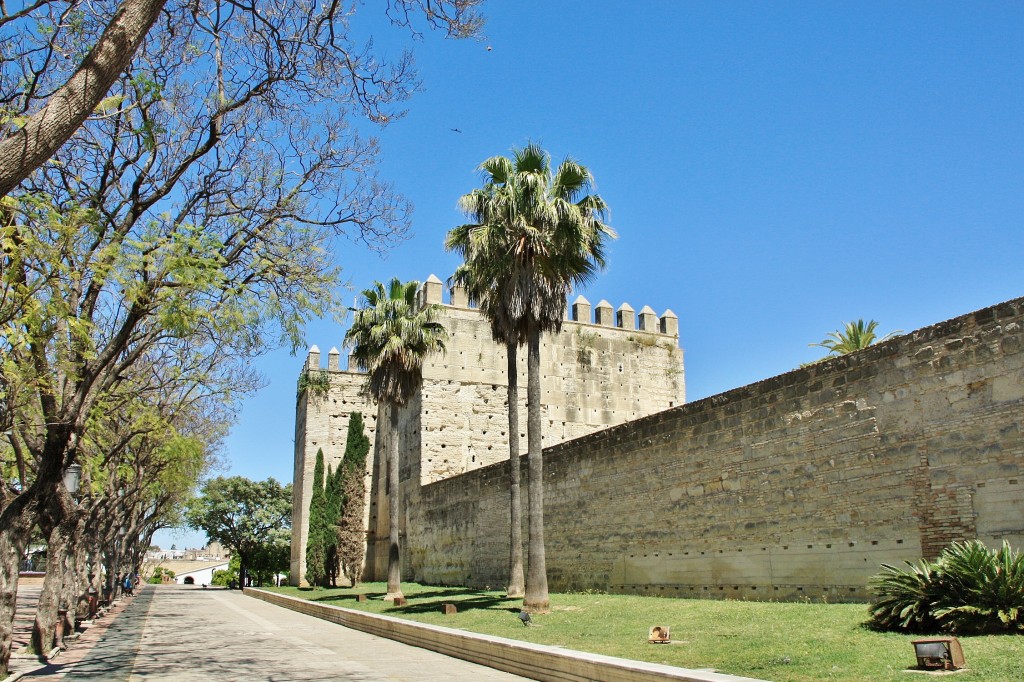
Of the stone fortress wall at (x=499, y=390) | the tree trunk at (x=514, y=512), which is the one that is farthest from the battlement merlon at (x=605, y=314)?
the tree trunk at (x=514, y=512)

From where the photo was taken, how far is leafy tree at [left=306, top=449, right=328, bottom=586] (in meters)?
39.5

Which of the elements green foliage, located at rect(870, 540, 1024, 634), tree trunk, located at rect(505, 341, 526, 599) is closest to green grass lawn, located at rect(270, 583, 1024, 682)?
green foliage, located at rect(870, 540, 1024, 634)

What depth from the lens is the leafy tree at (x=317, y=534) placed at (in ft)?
130

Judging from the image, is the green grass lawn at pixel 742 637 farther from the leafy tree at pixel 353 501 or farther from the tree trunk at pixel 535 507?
the leafy tree at pixel 353 501

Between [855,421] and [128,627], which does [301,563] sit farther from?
[855,421]

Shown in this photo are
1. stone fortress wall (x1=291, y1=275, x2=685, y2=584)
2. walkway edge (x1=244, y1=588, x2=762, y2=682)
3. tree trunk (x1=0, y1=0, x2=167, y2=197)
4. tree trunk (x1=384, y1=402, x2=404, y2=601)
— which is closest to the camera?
tree trunk (x1=0, y1=0, x2=167, y2=197)

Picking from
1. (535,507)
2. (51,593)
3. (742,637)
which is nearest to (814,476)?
(742,637)

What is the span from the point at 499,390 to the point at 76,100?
3106 cm

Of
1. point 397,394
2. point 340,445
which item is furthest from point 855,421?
point 340,445

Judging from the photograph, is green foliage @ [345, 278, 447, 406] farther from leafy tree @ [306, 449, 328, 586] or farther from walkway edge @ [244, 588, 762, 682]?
leafy tree @ [306, 449, 328, 586]

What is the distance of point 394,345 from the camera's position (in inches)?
1013

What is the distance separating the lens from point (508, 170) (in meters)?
18.6

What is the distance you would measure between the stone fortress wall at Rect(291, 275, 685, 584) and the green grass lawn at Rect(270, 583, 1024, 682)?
1646cm

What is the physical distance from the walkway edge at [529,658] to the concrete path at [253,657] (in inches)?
8.1
